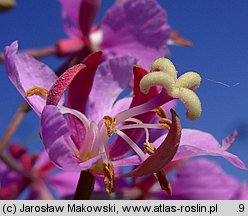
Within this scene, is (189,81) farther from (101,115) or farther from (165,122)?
(101,115)

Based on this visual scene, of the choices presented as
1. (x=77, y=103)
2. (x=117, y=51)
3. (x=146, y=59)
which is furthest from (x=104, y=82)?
(x=117, y=51)

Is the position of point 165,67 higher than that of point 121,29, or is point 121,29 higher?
point 165,67

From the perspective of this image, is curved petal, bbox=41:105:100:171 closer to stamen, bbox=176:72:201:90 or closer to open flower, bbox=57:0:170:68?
stamen, bbox=176:72:201:90

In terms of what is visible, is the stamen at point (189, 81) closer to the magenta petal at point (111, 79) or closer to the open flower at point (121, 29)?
the magenta petal at point (111, 79)

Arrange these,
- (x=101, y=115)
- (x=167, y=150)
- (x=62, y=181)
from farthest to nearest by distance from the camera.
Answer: (x=62, y=181)
(x=101, y=115)
(x=167, y=150)

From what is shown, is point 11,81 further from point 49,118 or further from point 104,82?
point 104,82

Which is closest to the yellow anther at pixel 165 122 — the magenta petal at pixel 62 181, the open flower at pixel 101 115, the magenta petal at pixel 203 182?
the open flower at pixel 101 115

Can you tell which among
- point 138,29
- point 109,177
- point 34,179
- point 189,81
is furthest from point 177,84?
point 34,179
